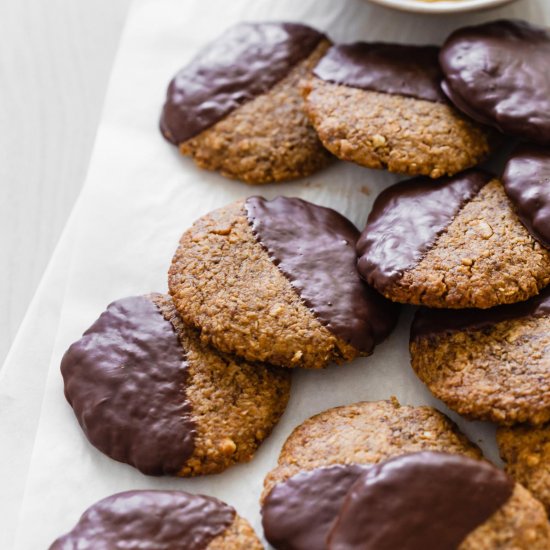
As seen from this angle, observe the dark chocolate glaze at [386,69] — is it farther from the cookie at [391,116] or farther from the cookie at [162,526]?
the cookie at [162,526]

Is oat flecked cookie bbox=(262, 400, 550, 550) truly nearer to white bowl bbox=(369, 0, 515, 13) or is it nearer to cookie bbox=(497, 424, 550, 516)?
cookie bbox=(497, 424, 550, 516)

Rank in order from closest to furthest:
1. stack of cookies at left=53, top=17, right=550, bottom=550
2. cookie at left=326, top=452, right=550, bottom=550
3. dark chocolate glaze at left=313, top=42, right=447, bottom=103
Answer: cookie at left=326, top=452, right=550, bottom=550 → stack of cookies at left=53, top=17, right=550, bottom=550 → dark chocolate glaze at left=313, top=42, right=447, bottom=103

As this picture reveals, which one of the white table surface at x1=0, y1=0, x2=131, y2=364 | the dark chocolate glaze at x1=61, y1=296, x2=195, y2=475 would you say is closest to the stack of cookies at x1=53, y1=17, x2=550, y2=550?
the dark chocolate glaze at x1=61, y1=296, x2=195, y2=475

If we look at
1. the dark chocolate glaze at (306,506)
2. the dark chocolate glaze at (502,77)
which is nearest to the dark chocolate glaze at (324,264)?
the dark chocolate glaze at (306,506)

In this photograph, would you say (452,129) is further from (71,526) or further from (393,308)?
(71,526)

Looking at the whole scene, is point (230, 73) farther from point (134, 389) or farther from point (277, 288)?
point (134, 389)

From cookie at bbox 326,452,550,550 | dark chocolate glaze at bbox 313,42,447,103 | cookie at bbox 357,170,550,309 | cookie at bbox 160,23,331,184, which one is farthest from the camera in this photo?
cookie at bbox 160,23,331,184
